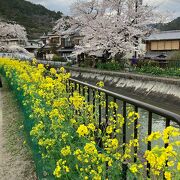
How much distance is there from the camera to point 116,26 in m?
29.4

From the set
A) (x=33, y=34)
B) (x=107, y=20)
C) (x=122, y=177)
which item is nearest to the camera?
(x=122, y=177)

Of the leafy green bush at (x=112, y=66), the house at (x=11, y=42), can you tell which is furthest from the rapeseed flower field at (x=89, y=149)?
the house at (x=11, y=42)

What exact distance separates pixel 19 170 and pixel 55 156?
59.5 inches

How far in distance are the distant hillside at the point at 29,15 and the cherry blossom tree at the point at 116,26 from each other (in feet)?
221

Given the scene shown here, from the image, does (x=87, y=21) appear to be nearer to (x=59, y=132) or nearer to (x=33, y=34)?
(x=59, y=132)

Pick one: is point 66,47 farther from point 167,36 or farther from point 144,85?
point 144,85

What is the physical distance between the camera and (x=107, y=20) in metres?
29.7

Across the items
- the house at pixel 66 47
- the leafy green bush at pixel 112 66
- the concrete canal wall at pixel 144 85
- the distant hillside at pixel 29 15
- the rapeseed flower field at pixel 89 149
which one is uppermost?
the distant hillside at pixel 29 15

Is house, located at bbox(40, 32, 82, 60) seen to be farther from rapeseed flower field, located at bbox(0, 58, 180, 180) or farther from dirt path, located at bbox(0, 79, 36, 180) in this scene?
rapeseed flower field, located at bbox(0, 58, 180, 180)

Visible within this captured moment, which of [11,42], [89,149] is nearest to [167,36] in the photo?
[11,42]

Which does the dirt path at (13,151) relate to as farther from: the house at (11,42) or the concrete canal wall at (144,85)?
the house at (11,42)

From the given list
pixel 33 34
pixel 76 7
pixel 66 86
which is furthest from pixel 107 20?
pixel 33 34

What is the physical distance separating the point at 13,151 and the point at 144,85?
17591mm

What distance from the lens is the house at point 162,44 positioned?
126 feet
